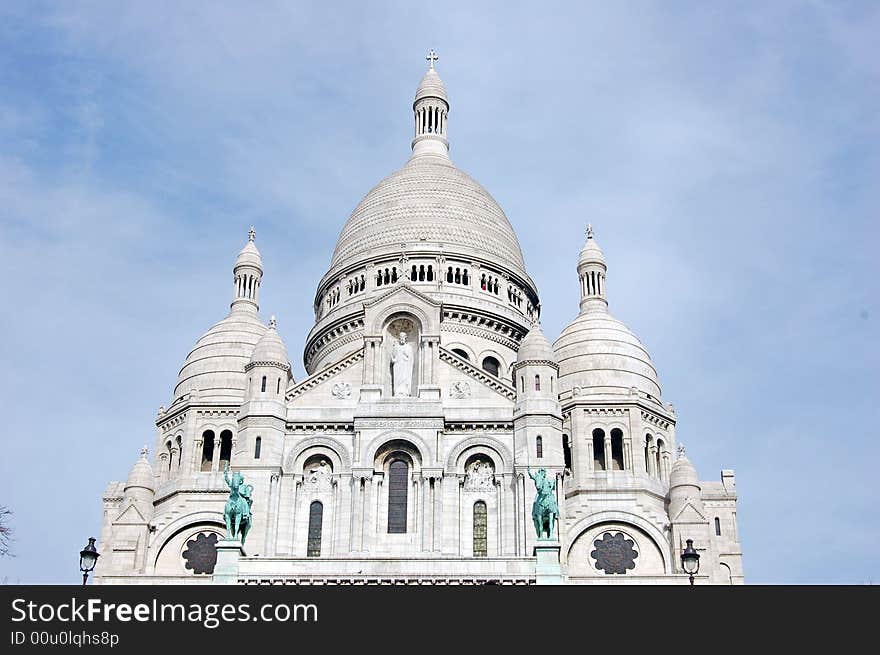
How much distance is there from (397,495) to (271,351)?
8.75m

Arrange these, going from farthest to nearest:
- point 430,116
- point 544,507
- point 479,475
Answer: point 430,116 → point 479,475 → point 544,507

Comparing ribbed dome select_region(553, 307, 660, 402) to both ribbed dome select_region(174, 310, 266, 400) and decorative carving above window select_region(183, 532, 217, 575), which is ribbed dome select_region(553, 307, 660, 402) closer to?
ribbed dome select_region(174, 310, 266, 400)

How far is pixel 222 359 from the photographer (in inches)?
2564

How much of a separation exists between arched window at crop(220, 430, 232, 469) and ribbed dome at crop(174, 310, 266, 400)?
80.3 inches

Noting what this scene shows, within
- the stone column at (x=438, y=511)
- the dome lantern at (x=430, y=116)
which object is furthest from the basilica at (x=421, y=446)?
the dome lantern at (x=430, y=116)

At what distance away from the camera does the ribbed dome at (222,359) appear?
209 feet

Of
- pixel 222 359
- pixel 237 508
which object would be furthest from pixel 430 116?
pixel 237 508

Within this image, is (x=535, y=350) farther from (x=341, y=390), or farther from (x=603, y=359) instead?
(x=603, y=359)

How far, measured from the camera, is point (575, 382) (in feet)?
205

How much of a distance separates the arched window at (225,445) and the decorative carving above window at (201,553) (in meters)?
4.44

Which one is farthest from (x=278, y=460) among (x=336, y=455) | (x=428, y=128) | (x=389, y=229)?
(x=428, y=128)
